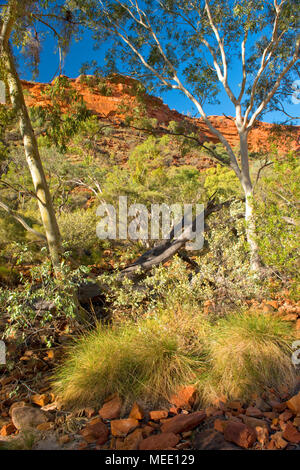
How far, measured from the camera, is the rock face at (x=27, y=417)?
8.70ft

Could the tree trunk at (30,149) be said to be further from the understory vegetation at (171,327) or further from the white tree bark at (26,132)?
the understory vegetation at (171,327)

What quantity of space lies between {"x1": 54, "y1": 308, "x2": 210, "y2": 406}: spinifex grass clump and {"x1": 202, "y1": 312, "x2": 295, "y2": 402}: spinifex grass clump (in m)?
0.21

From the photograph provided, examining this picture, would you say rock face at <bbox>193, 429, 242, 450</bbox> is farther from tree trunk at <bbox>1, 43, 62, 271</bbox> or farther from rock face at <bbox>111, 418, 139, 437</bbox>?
tree trunk at <bbox>1, 43, 62, 271</bbox>

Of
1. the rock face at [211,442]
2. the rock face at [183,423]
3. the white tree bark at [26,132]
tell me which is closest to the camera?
the rock face at [211,442]

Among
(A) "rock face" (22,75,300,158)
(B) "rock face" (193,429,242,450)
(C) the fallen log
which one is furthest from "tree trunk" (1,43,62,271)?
(A) "rock face" (22,75,300,158)

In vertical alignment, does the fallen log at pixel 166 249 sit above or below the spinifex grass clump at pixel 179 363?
above

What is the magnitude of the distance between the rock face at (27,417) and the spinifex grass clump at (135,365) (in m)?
0.29

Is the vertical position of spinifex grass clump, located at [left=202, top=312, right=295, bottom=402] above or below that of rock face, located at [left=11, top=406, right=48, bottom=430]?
above

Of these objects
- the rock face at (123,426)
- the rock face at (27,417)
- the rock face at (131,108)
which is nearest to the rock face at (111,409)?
the rock face at (123,426)

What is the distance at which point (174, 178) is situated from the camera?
1466 centimetres

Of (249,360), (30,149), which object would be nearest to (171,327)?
(249,360)

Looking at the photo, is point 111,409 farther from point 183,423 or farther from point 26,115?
point 26,115

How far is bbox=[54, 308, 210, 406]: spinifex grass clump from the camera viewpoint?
296 cm

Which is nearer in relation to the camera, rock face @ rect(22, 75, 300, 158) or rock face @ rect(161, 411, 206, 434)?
rock face @ rect(161, 411, 206, 434)
